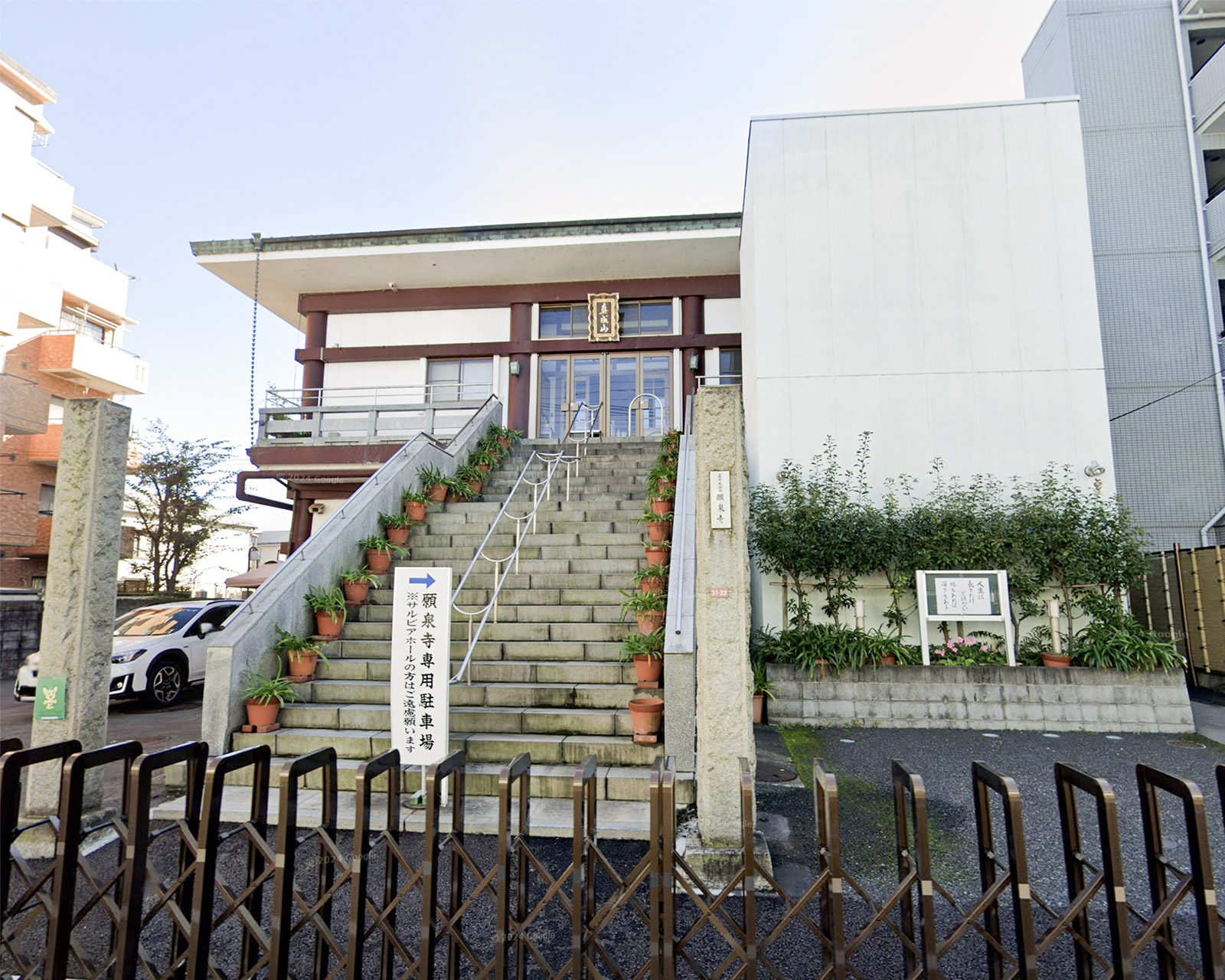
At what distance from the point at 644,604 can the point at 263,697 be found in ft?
11.6

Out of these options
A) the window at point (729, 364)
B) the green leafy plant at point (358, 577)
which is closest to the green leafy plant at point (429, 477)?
the green leafy plant at point (358, 577)

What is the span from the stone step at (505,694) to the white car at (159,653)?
12.2 ft

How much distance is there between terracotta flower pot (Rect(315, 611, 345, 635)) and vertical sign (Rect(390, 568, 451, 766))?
8.37ft

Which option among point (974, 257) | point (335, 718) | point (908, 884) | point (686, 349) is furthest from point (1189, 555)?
point (335, 718)

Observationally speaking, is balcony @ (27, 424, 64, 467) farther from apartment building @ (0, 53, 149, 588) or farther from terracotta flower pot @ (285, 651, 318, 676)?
terracotta flower pot @ (285, 651, 318, 676)

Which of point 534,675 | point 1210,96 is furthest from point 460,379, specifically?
point 1210,96

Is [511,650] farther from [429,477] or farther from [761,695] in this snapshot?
[429,477]

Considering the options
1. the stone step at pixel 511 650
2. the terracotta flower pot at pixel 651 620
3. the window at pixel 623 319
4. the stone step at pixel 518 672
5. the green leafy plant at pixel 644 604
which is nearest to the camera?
the stone step at pixel 518 672

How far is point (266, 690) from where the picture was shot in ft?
19.5

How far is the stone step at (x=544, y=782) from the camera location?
495cm

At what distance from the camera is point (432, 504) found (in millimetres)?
10242

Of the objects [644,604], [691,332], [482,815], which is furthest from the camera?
[691,332]

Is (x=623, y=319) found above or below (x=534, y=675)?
above

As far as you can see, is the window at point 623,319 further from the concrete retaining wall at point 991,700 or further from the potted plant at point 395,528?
the concrete retaining wall at point 991,700
